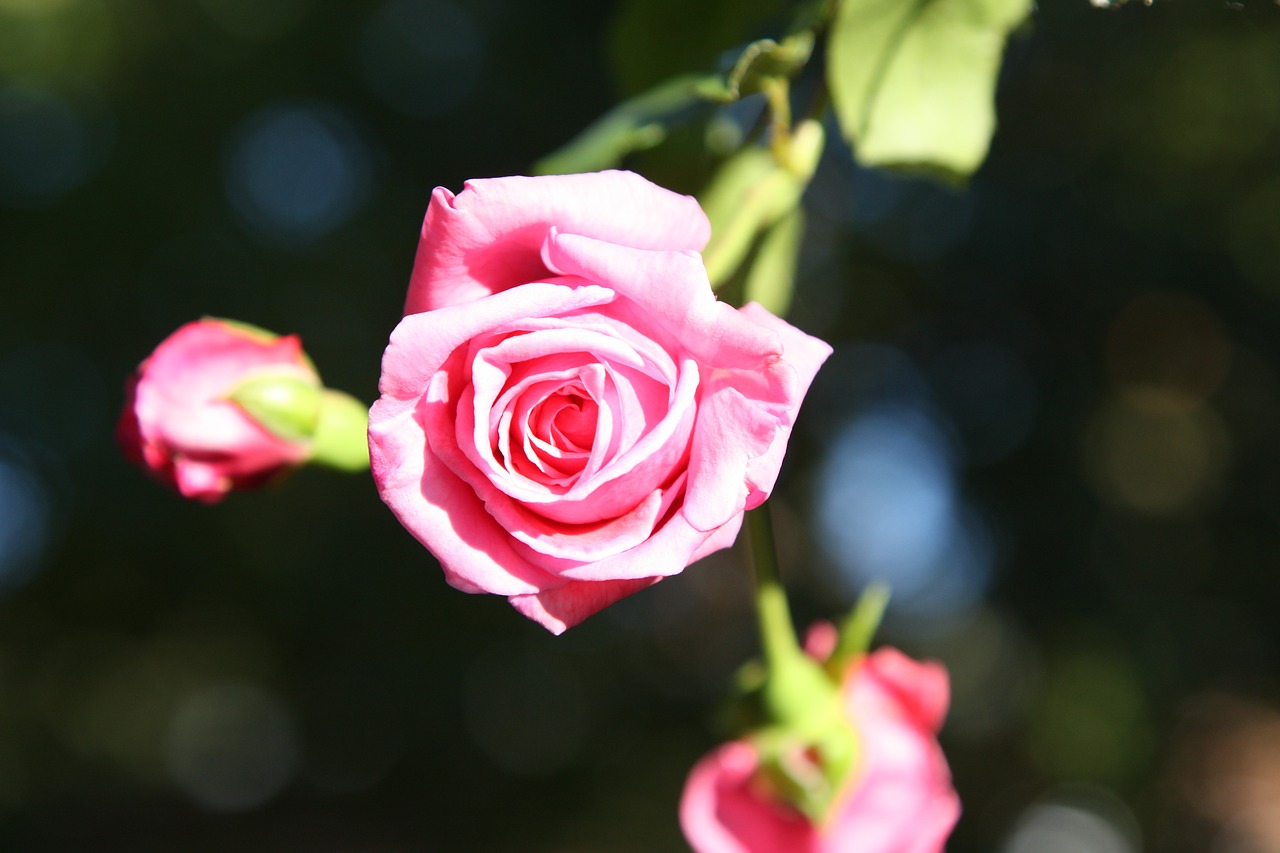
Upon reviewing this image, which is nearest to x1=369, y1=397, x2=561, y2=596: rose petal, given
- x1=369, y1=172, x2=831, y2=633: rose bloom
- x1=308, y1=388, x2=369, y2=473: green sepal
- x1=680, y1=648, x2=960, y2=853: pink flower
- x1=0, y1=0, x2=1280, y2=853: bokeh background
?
x1=369, y1=172, x2=831, y2=633: rose bloom

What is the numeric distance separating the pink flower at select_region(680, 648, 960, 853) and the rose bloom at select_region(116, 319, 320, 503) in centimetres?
30

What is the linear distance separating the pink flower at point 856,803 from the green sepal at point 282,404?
29 centimetres

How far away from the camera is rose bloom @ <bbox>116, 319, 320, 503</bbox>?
48 cm

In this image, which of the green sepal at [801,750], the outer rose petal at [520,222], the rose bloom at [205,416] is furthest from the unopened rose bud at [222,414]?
the green sepal at [801,750]

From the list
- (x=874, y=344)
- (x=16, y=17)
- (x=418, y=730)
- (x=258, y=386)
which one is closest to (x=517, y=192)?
(x=258, y=386)

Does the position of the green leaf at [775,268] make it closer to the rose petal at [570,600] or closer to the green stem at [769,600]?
the green stem at [769,600]

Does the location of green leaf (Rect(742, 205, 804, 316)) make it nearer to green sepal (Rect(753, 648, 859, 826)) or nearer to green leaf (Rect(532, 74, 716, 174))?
green leaf (Rect(532, 74, 716, 174))

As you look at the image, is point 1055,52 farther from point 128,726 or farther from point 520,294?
point 128,726

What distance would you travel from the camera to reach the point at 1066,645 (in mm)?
3143

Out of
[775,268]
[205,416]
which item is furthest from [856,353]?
[205,416]

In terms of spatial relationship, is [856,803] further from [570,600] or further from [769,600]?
Answer: [570,600]

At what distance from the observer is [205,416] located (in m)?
0.49

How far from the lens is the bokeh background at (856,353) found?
277 centimetres

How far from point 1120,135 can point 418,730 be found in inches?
142
